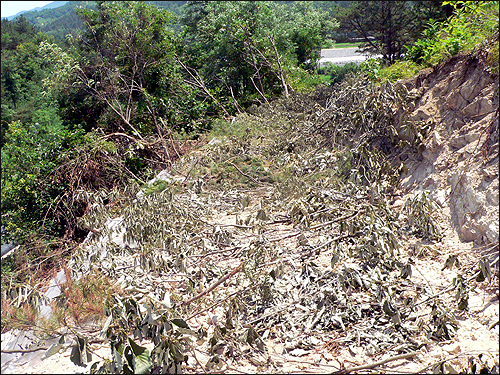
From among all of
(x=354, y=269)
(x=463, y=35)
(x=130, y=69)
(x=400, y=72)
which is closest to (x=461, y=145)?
(x=463, y=35)

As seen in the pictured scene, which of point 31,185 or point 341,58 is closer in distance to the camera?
point 31,185

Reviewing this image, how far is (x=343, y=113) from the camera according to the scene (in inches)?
232

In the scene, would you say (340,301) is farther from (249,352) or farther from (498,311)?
(498,311)

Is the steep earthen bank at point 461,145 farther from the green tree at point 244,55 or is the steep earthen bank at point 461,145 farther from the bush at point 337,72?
the bush at point 337,72

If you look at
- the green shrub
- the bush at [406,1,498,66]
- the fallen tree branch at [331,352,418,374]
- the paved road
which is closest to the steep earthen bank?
the bush at [406,1,498,66]

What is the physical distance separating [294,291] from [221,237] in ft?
3.76

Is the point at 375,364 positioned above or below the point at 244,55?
below

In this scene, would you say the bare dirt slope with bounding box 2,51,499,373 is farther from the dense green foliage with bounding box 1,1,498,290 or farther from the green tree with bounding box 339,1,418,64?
the green tree with bounding box 339,1,418,64

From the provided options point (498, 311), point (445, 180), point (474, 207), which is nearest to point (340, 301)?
point (498, 311)

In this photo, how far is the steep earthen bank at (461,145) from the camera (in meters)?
3.47

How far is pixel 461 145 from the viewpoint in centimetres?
416

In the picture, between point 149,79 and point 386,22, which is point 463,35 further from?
point 386,22

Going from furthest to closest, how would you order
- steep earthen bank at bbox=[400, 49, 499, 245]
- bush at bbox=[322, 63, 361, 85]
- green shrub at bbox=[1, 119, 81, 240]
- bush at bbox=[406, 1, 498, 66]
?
bush at bbox=[322, 63, 361, 85]
green shrub at bbox=[1, 119, 81, 240]
bush at bbox=[406, 1, 498, 66]
steep earthen bank at bbox=[400, 49, 499, 245]

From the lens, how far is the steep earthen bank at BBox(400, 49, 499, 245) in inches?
136
